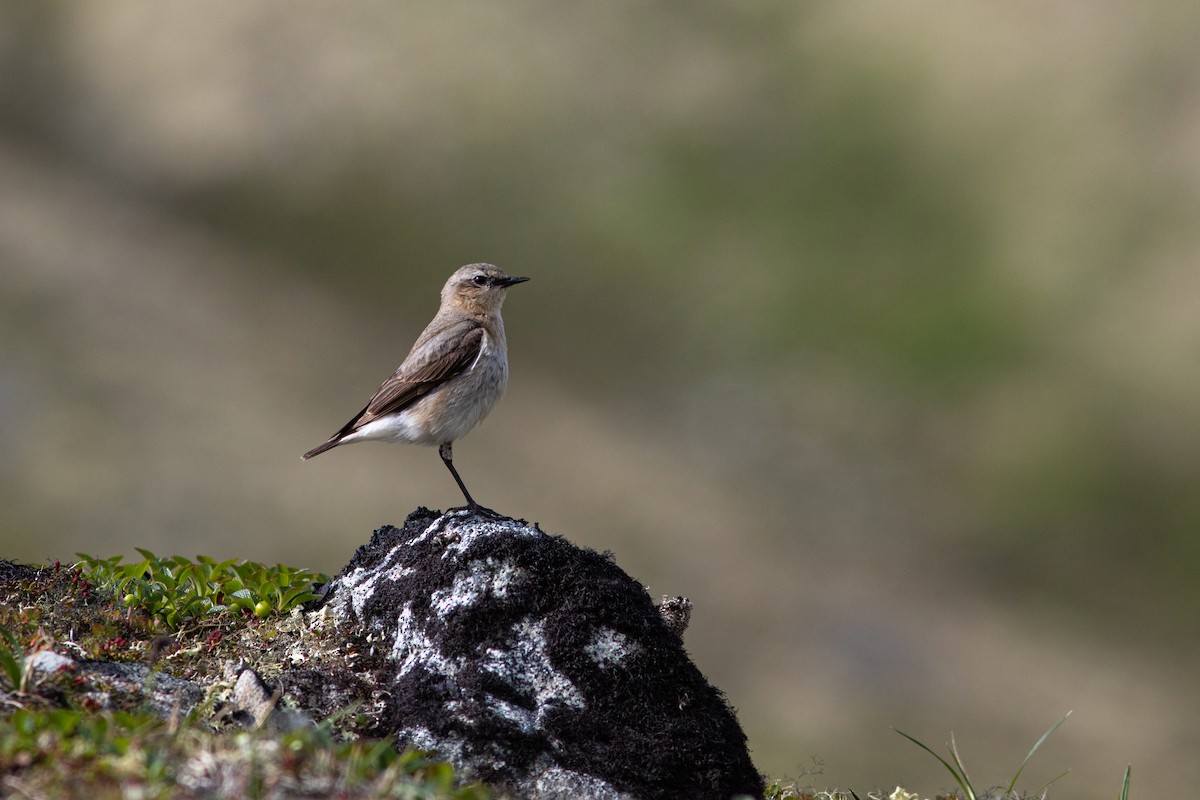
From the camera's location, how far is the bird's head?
946 centimetres

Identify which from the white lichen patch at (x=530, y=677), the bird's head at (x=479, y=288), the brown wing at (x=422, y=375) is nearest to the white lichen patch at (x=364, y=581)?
the white lichen patch at (x=530, y=677)

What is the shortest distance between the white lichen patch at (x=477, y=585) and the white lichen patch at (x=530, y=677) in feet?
0.86

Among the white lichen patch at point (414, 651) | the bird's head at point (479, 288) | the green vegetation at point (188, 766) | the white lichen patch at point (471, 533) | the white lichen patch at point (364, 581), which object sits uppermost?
the bird's head at point (479, 288)

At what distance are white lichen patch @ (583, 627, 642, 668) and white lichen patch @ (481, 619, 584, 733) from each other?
0.67 feet

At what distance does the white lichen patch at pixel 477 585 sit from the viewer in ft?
19.6

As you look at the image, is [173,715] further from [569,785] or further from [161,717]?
[569,785]

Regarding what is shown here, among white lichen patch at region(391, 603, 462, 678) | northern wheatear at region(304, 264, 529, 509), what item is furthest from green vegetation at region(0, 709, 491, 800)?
northern wheatear at region(304, 264, 529, 509)

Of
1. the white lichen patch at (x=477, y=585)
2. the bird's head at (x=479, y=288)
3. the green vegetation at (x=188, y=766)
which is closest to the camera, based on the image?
the green vegetation at (x=188, y=766)

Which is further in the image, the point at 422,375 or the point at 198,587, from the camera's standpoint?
the point at 422,375

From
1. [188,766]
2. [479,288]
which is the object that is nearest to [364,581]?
[188,766]

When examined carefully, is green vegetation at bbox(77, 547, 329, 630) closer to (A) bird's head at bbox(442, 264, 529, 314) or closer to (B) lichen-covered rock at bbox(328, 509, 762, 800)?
(B) lichen-covered rock at bbox(328, 509, 762, 800)

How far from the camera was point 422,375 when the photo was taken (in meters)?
8.59

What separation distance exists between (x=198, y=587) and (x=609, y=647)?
8.28 ft

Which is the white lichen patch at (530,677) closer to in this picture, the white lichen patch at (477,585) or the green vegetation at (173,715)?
the white lichen patch at (477,585)
